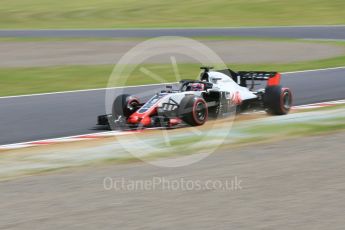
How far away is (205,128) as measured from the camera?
413 inches

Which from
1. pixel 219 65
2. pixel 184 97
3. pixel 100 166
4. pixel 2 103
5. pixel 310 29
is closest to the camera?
pixel 100 166

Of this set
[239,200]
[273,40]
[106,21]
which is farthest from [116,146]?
Answer: [106,21]

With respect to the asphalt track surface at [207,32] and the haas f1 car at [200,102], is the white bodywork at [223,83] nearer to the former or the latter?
the haas f1 car at [200,102]

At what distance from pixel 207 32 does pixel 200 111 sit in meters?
22.5

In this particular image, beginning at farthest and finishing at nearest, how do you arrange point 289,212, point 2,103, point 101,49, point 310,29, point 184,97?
point 310,29 → point 101,49 → point 2,103 → point 184,97 → point 289,212

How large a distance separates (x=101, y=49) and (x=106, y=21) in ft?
54.2

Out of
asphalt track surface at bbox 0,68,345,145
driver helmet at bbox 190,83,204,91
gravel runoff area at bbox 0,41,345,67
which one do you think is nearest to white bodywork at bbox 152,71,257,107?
driver helmet at bbox 190,83,204,91

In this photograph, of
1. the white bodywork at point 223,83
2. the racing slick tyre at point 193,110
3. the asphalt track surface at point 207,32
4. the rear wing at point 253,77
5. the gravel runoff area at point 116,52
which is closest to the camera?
the racing slick tyre at point 193,110

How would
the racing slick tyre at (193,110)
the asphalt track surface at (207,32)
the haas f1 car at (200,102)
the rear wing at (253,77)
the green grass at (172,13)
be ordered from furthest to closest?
the green grass at (172,13) → the asphalt track surface at (207,32) → the rear wing at (253,77) → the haas f1 car at (200,102) → the racing slick tyre at (193,110)

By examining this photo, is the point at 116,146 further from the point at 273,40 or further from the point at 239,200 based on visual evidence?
the point at 273,40

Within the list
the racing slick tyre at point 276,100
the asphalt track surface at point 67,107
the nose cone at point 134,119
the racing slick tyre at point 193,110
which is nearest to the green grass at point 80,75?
the asphalt track surface at point 67,107

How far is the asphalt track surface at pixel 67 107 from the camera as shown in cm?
1077

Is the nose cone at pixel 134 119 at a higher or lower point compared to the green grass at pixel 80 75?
lower

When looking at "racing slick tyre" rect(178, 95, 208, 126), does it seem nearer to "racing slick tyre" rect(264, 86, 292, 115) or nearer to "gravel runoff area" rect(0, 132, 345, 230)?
"racing slick tyre" rect(264, 86, 292, 115)
